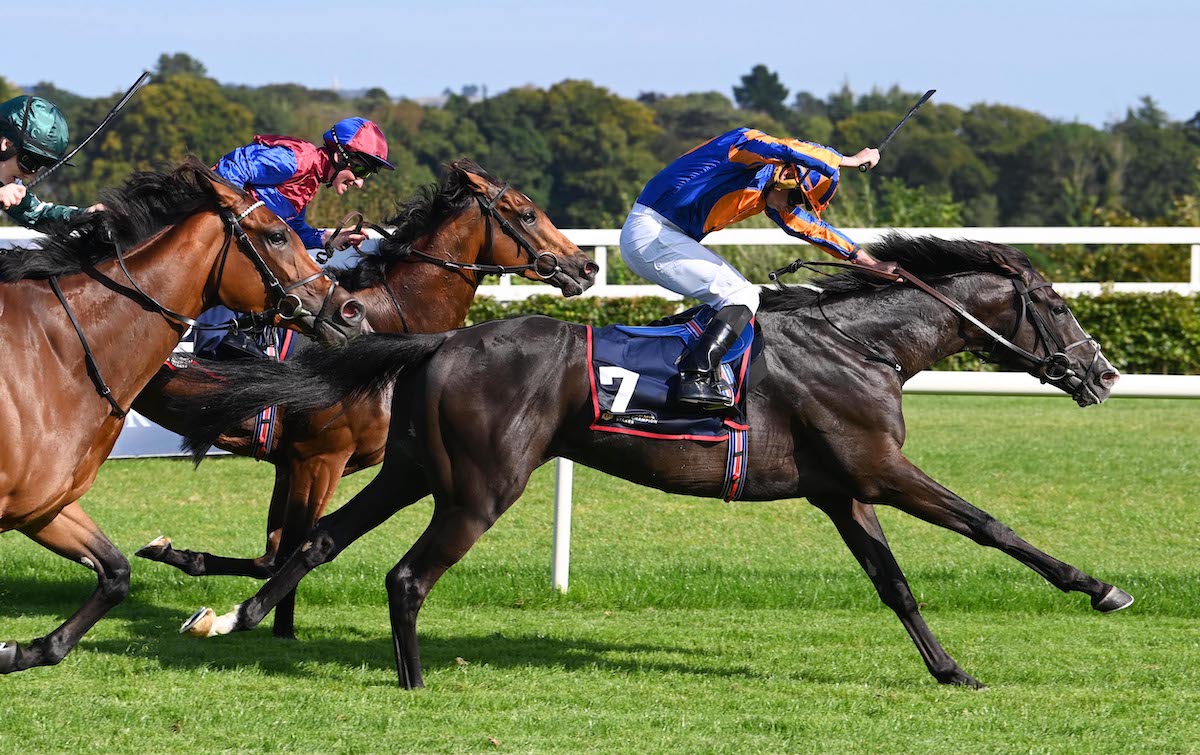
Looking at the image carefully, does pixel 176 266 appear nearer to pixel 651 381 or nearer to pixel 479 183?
pixel 651 381

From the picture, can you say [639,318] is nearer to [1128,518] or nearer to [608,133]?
[1128,518]

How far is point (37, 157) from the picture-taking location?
16.7 ft

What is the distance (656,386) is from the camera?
4945mm

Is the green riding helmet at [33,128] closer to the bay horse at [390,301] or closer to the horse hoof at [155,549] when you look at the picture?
the bay horse at [390,301]

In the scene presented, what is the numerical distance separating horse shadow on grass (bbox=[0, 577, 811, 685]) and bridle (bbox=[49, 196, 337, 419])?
122 centimetres

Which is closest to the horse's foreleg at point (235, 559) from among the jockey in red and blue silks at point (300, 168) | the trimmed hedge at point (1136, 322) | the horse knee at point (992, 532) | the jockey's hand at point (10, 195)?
the jockey in red and blue silks at point (300, 168)

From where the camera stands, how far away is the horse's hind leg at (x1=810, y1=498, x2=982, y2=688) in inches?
197

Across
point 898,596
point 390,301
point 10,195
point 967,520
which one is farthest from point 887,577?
point 10,195

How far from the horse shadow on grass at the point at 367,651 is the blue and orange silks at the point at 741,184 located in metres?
1.56

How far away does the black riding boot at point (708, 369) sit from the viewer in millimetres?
4895

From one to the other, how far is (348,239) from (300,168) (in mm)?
460

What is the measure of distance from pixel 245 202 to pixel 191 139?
55462 millimetres

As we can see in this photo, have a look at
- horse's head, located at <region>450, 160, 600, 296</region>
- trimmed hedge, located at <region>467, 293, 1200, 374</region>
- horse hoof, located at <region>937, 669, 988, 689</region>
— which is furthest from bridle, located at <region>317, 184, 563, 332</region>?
trimmed hedge, located at <region>467, 293, 1200, 374</region>

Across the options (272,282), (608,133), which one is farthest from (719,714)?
(608,133)
